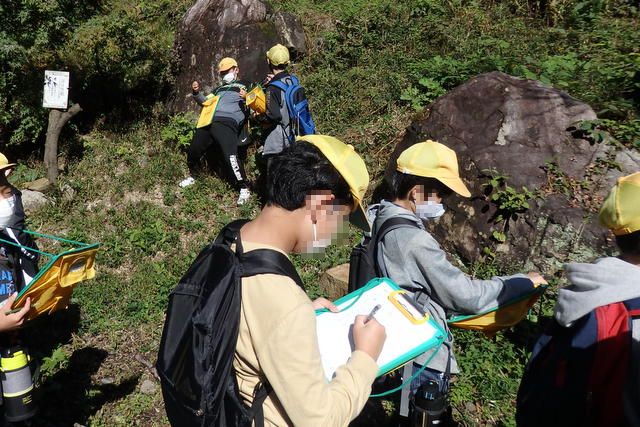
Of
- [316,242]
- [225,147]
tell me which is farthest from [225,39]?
[316,242]

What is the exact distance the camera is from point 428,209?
2.68 metres

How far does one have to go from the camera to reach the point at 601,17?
744 centimetres

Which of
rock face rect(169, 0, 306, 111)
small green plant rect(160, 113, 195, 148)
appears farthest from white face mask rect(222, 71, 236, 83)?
rock face rect(169, 0, 306, 111)

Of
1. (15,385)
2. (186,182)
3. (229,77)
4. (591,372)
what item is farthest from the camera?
(186,182)

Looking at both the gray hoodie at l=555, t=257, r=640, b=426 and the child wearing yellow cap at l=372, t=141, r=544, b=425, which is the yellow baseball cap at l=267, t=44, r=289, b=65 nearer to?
the child wearing yellow cap at l=372, t=141, r=544, b=425

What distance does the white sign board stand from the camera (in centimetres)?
657

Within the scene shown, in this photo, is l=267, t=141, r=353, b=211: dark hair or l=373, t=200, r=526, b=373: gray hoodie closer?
l=267, t=141, r=353, b=211: dark hair

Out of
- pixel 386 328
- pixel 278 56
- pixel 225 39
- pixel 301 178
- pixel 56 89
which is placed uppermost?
pixel 225 39

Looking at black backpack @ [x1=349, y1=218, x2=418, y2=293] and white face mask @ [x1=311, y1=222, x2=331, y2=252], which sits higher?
white face mask @ [x1=311, y1=222, x2=331, y2=252]

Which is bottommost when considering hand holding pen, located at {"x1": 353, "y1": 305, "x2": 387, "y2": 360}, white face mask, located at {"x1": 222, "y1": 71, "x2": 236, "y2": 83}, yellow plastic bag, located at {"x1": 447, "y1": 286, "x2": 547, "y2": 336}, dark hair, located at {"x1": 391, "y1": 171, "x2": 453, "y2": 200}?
yellow plastic bag, located at {"x1": 447, "y1": 286, "x2": 547, "y2": 336}

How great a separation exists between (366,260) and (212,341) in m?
1.24

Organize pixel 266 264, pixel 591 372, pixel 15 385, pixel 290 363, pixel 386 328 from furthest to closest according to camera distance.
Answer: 1. pixel 15 385
2. pixel 386 328
3. pixel 591 372
4. pixel 266 264
5. pixel 290 363

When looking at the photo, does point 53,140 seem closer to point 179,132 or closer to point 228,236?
point 179,132

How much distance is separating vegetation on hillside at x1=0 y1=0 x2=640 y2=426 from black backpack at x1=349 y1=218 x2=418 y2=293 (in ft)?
5.23
